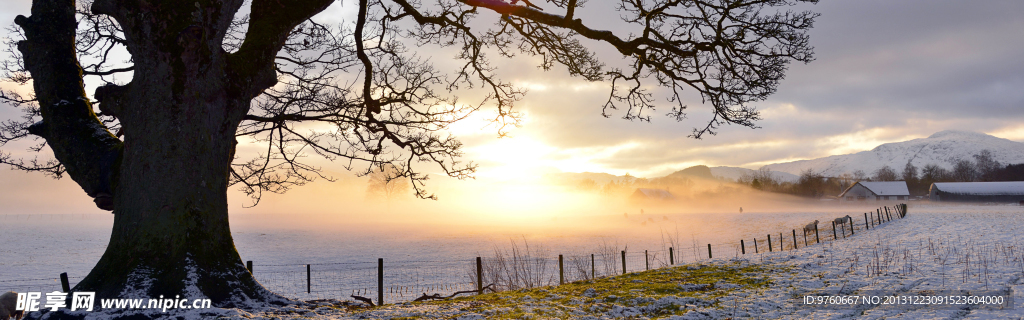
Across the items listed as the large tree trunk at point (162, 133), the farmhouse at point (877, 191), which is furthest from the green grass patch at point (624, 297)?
the farmhouse at point (877, 191)

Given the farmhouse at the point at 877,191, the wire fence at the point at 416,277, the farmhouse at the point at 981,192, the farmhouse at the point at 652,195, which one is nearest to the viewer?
the wire fence at the point at 416,277

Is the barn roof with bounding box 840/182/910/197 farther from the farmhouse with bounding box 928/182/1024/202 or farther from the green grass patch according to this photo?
the green grass patch

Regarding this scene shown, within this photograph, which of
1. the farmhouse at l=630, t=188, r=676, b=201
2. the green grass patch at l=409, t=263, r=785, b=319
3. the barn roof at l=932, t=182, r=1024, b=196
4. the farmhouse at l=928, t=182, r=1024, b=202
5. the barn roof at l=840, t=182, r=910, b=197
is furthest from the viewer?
the farmhouse at l=630, t=188, r=676, b=201

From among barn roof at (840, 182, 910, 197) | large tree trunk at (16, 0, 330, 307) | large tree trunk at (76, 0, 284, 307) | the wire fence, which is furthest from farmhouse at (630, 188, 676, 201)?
large tree trunk at (76, 0, 284, 307)

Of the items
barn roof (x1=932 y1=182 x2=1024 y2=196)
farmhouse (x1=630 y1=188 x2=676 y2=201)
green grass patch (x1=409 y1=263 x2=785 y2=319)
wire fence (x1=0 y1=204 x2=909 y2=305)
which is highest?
farmhouse (x1=630 y1=188 x2=676 y2=201)

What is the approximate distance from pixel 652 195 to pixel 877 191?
38333mm

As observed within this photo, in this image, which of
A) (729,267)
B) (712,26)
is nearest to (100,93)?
(712,26)

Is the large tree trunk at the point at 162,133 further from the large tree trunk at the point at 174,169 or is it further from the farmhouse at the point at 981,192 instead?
the farmhouse at the point at 981,192

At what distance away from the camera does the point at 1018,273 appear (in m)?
7.55

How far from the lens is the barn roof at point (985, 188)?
63.4 meters

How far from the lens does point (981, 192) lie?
64.8 meters

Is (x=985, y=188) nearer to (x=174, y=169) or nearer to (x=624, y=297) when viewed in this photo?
(x=624, y=297)

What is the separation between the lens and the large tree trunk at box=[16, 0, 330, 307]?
15.3ft

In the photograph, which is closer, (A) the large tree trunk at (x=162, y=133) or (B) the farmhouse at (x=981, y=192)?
(A) the large tree trunk at (x=162, y=133)
